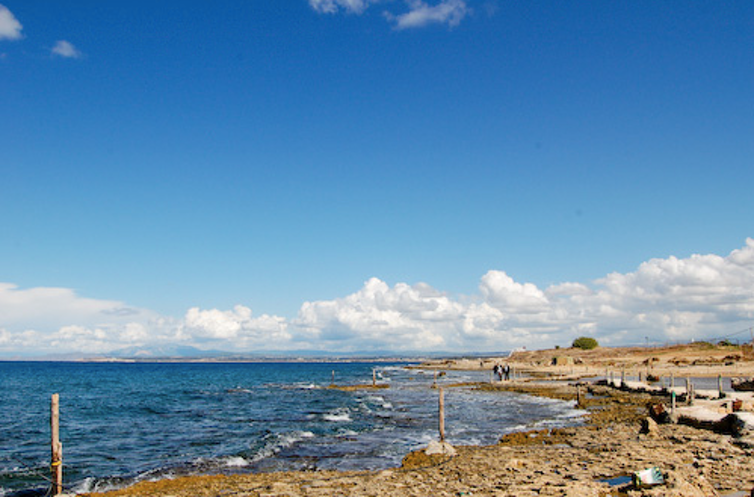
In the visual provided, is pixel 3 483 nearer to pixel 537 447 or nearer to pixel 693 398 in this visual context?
pixel 537 447

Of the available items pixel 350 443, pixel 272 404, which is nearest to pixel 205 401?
pixel 272 404

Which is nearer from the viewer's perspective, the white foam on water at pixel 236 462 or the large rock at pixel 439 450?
the large rock at pixel 439 450

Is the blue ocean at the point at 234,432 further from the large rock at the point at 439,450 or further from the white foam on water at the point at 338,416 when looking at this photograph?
the large rock at the point at 439,450

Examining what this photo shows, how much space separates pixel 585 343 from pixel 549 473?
14093 centimetres

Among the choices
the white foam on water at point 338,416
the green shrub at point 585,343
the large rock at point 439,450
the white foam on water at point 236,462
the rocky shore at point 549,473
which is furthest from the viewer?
the green shrub at point 585,343

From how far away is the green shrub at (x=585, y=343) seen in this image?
148750 millimetres

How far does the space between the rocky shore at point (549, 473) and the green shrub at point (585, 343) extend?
12781 cm

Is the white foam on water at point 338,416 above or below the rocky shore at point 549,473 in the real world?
below

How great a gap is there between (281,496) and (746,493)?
14.3m

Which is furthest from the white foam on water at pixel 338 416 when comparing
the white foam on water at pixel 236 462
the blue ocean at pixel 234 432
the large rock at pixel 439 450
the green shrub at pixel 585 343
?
the green shrub at pixel 585 343

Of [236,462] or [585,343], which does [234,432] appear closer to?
[236,462]

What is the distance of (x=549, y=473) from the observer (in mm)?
19703

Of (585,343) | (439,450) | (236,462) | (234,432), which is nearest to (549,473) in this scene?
(439,450)

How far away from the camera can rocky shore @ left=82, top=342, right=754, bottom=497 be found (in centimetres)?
1725
